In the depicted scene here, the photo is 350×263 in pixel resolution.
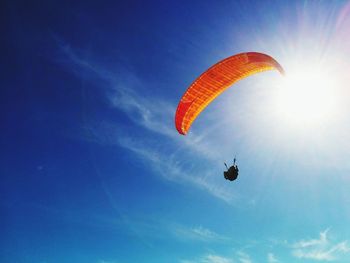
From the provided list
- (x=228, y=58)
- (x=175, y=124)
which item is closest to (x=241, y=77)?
(x=228, y=58)

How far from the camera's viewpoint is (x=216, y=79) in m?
24.7

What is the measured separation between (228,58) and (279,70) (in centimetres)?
323

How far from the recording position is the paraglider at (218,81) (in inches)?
906

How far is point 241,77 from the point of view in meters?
25.5

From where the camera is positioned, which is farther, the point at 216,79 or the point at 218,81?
the point at 218,81

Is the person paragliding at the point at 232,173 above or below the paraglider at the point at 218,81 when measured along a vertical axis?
below

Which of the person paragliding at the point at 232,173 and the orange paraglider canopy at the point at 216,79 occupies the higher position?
the orange paraglider canopy at the point at 216,79

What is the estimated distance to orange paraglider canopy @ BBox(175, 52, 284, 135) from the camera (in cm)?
2298

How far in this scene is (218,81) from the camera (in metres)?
25.0

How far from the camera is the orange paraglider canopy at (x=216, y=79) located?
2298cm

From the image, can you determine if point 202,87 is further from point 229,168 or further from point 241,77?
point 229,168

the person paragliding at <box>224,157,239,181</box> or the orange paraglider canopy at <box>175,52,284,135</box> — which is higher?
the orange paraglider canopy at <box>175,52,284,135</box>

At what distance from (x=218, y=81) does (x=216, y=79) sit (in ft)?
1.25

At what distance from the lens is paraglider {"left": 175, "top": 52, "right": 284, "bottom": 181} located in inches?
906
